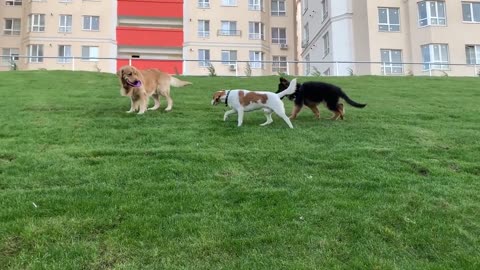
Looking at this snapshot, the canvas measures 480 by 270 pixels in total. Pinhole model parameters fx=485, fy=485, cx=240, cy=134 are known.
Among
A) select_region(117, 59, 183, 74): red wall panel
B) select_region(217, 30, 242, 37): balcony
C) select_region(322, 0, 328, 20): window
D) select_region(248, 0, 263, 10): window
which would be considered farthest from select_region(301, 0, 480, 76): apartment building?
select_region(248, 0, 263, 10): window

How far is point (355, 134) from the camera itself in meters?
9.96

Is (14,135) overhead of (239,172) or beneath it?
overhead

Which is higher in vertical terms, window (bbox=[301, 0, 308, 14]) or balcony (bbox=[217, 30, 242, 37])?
window (bbox=[301, 0, 308, 14])

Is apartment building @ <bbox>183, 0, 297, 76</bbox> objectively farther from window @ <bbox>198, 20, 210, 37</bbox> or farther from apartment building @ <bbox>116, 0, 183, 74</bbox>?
apartment building @ <bbox>116, 0, 183, 74</bbox>

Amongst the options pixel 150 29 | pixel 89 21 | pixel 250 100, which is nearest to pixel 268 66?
pixel 150 29

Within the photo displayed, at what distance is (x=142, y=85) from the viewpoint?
11.2 m

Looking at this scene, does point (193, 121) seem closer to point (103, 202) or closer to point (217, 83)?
point (103, 202)

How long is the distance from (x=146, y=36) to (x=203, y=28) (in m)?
5.57

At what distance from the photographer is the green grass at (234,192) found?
4527 mm

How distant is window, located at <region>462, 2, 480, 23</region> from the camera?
36.1 meters

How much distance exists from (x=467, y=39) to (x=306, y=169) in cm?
3316

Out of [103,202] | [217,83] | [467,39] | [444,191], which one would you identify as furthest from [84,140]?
[467,39]

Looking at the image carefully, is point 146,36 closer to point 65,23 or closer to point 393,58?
point 65,23

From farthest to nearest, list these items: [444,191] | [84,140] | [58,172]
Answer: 1. [84,140]
2. [58,172]
3. [444,191]
